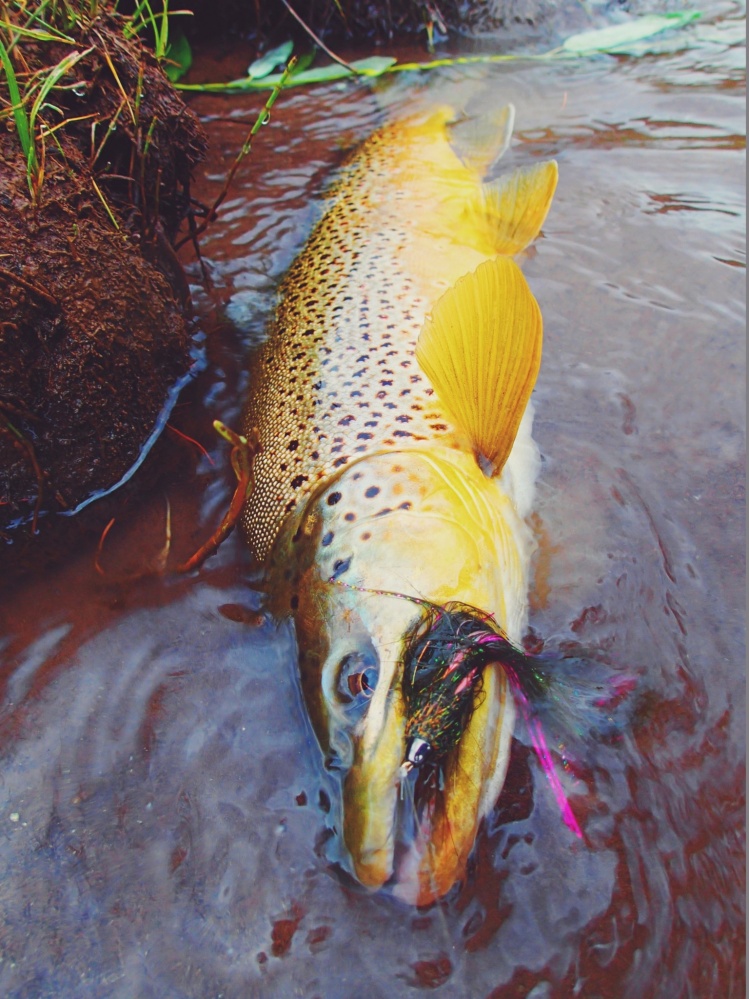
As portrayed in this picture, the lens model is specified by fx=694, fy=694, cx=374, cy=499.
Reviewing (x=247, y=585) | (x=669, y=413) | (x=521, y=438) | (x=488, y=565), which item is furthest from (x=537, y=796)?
(x=669, y=413)

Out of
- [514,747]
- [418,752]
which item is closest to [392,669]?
[418,752]

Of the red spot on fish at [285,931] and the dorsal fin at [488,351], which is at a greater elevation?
the dorsal fin at [488,351]

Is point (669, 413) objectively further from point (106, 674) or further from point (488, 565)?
point (106, 674)

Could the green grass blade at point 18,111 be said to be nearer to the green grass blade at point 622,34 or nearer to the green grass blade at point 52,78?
the green grass blade at point 52,78

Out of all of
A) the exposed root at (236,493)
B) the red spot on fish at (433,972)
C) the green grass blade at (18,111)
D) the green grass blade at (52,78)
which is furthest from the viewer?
the exposed root at (236,493)

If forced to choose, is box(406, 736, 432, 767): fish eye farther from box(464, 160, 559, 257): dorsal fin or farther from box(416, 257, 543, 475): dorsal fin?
box(464, 160, 559, 257): dorsal fin

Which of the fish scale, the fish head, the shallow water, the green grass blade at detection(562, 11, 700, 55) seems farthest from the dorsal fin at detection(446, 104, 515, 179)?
the fish head

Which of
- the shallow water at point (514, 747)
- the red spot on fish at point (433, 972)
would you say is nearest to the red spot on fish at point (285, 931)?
the shallow water at point (514, 747)
